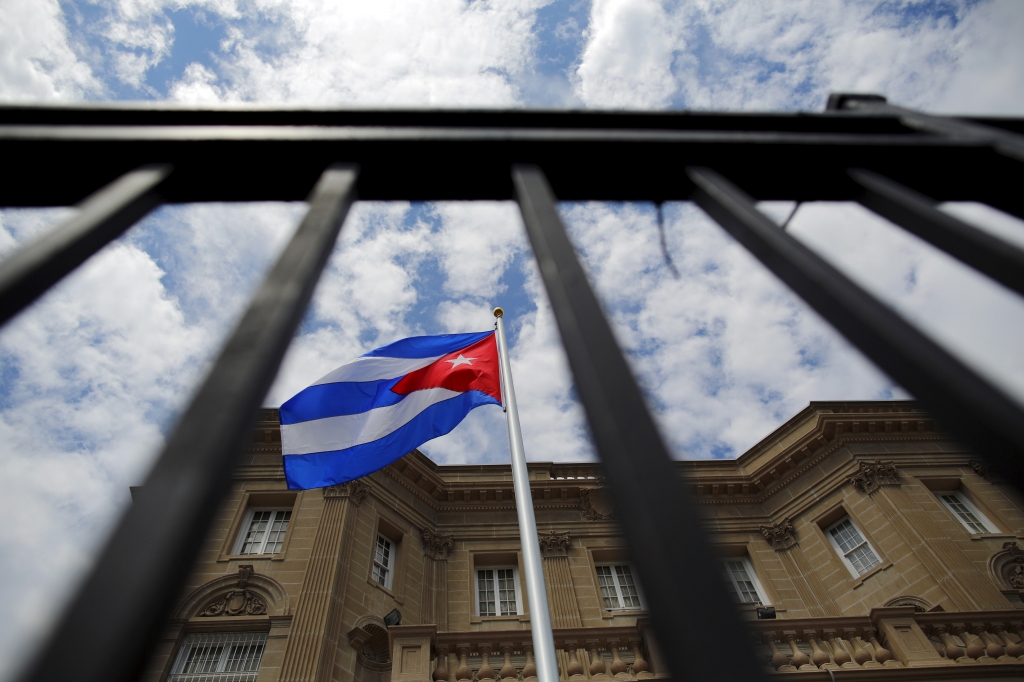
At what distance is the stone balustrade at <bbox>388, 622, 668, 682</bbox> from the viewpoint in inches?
440

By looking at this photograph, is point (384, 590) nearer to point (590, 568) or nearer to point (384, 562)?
point (384, 562)

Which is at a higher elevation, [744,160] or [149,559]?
[744,160]

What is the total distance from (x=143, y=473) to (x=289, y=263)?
71 cm

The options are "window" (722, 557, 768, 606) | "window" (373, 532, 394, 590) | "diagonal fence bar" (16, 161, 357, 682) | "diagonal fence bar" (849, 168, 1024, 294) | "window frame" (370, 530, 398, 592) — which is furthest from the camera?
"window" (722, 557, 768, 606)

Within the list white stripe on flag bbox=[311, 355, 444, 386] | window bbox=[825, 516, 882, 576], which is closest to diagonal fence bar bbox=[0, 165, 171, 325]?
white stripe on flag bbox=[311, 355, 444, 386]

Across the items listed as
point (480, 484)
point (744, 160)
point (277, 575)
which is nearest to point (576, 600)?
point (480, 484)

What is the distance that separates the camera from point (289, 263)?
1588 mm

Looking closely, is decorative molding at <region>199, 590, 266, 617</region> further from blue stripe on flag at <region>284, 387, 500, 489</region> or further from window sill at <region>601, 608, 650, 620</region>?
window sill at <region>601, 608, 650, 620</region>

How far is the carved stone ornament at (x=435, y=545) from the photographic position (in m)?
16.4

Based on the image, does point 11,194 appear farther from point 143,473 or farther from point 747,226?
point 747,226

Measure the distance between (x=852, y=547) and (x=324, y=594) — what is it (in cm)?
1408

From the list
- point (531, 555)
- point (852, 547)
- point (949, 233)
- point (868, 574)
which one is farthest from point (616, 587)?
point (949, 233)

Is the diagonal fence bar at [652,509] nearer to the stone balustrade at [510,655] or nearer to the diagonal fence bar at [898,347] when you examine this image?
the diagonal fence bar at [898,347]

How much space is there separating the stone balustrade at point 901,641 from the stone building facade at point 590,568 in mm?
38
